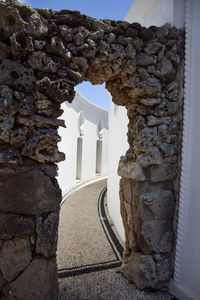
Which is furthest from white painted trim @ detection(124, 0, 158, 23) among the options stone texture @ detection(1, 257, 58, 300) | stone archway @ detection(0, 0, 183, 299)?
stone texture @ detection(1, 257, 58, 300)

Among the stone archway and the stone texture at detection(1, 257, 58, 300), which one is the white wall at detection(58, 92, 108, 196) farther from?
the stone texture at detection(1, 257, 58, 300)

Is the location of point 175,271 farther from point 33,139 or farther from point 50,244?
point 33,139

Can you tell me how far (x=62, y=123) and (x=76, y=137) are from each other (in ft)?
19.4

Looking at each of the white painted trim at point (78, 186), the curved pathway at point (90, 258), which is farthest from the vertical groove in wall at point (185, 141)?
the white painted trim at point (78, 186)

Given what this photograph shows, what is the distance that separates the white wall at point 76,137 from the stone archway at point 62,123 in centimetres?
399

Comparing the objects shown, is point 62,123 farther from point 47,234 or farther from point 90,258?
point 90,258

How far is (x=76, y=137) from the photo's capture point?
313 inches

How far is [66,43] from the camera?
2104 mm

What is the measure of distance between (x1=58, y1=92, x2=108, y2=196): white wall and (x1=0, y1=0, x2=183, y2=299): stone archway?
399cm

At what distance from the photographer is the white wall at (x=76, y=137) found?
663cm

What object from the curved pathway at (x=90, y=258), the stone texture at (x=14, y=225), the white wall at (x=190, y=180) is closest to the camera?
the stone texture at (x=14, y=225)

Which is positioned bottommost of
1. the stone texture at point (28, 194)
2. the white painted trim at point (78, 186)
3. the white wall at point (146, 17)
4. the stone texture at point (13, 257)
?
the white painted trim at point (78, 186)

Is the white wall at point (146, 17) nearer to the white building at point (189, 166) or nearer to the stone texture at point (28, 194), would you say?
the white building at point (189, 166)

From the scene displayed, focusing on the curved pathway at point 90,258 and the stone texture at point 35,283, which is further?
the curved pathway at point 90,258
